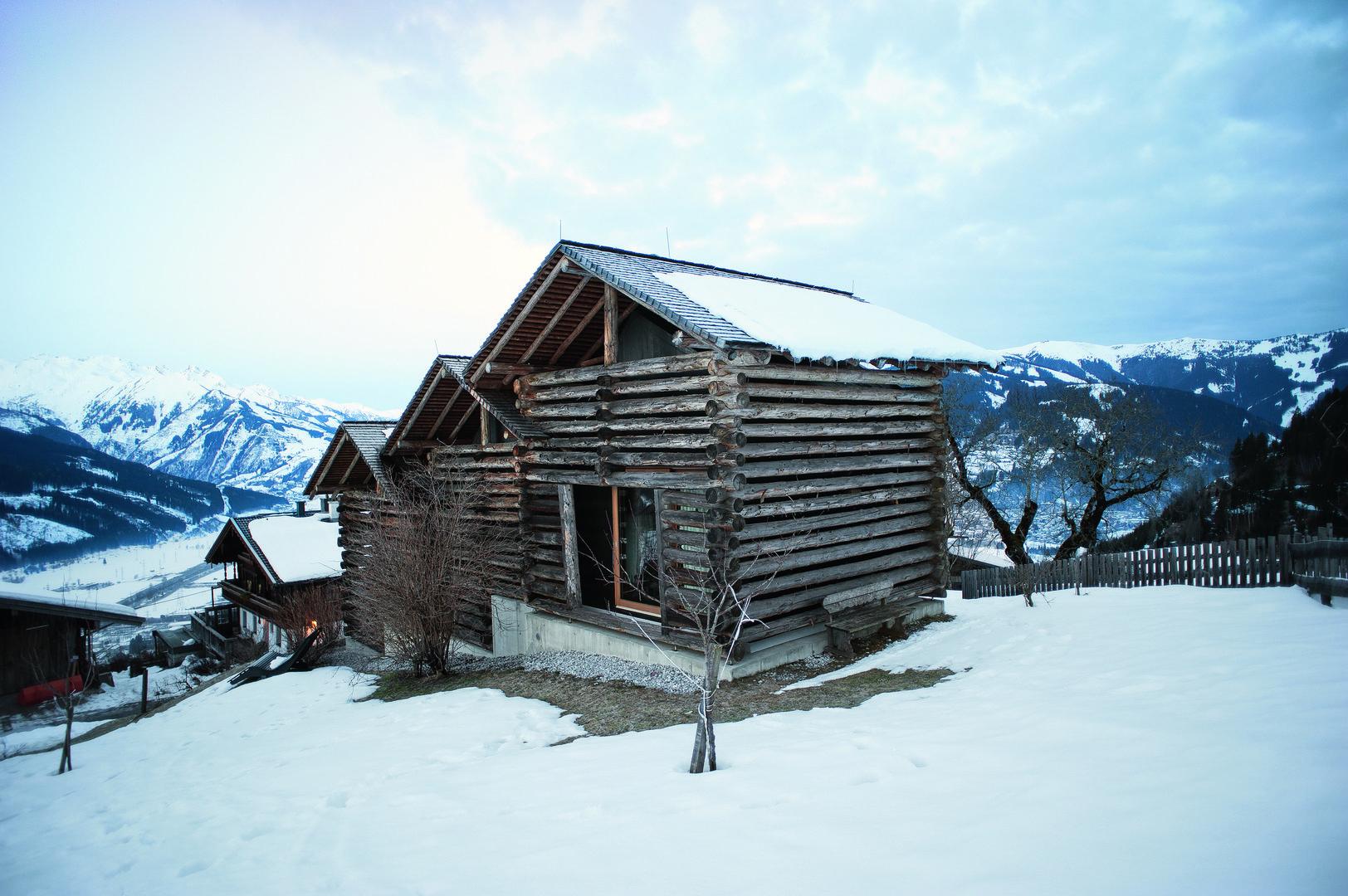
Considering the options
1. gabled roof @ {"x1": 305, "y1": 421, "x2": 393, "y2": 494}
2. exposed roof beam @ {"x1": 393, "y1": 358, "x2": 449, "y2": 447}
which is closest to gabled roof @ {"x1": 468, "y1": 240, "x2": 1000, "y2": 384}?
exposed roof beam @ {"x1": 393, "y1": 358, "x2": 449, "y2": 447}

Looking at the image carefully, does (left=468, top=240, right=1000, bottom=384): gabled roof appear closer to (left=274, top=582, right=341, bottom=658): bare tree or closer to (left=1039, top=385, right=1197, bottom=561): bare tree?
(left=274, top=582, right=341, bottom=658): bare tree

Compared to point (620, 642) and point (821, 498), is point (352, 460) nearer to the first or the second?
point (620, 642)

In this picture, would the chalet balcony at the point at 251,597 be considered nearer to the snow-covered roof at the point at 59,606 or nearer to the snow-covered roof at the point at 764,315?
the snow-covered roof at the point at 59,606

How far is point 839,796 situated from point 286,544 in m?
31.2

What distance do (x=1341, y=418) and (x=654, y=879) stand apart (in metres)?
40.8

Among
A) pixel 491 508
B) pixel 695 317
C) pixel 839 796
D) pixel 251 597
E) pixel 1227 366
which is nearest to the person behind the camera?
pixel 839 796

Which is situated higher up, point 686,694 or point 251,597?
point 686,694

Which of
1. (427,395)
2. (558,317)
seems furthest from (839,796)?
(427,395)

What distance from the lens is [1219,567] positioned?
1196cm

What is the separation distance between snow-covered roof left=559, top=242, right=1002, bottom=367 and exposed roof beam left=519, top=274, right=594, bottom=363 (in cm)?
68

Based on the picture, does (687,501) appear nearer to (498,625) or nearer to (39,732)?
(498,625)

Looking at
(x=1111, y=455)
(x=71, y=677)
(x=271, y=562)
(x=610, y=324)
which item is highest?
(x=610, y=324)

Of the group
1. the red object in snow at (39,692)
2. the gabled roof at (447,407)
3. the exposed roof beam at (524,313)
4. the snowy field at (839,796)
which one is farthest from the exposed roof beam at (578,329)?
the red object in snow at (39,692)

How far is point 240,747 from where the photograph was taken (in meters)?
8.85
